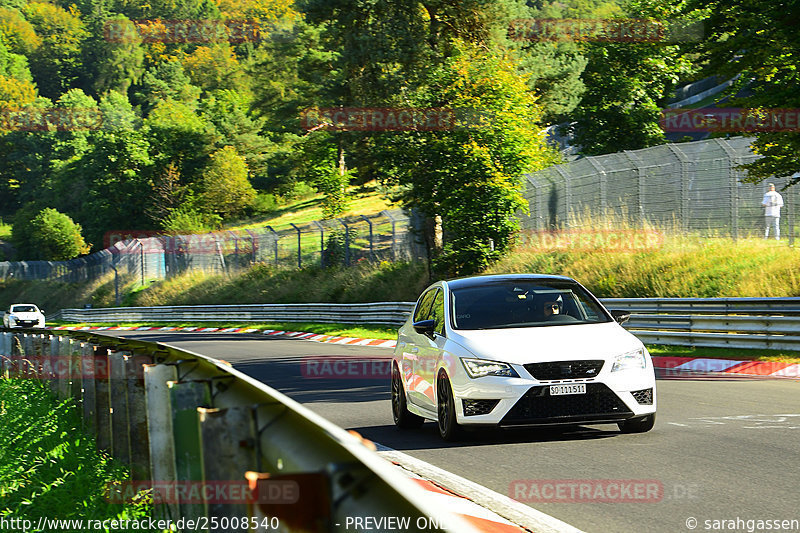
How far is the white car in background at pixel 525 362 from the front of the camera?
9031 mm

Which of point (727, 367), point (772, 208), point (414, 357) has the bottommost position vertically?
point (727, 367)

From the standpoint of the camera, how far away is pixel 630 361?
30.6 ft

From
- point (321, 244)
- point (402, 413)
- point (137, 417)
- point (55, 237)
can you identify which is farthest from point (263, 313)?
point (55, 237)

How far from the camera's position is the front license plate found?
29.5 ft

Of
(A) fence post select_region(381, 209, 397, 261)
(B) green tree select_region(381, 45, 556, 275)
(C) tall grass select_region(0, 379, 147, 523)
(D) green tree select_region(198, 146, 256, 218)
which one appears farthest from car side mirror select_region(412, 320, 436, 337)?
(D) green tree select_region(198, 146, 256, 218)

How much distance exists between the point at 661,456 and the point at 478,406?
1.70 m

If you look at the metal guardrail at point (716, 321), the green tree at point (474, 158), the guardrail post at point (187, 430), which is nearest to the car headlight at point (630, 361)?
the guardrail post at point (187, 430)

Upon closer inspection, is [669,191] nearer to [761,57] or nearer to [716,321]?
[716,321]

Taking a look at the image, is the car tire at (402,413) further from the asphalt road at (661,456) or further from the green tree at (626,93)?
the green tree at (626,93)

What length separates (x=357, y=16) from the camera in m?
39.7

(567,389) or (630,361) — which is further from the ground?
(630,361)

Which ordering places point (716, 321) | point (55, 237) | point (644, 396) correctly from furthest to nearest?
point (55, 237), point (716, 321), point (644, 396)

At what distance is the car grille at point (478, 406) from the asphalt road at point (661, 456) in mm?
332

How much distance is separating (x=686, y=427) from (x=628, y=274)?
1619 cm
